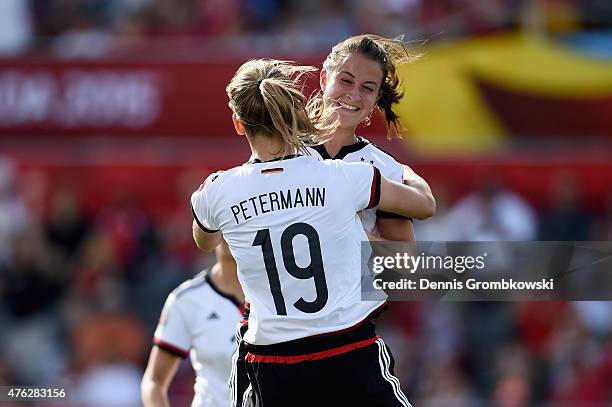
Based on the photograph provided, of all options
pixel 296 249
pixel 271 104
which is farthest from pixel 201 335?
pixel 271 104

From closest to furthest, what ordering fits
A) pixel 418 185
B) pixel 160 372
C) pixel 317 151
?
pixel 418 185 → pixel 317 151 → pixel 160 372

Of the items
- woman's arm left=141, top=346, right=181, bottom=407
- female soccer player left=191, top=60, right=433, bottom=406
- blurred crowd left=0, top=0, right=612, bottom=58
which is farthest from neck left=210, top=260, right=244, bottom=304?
blurred crowd left=0, top=0, right=612, bottom=58

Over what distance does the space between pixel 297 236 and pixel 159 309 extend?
6.61 meters

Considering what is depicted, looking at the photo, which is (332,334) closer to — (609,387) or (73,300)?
(609,387)

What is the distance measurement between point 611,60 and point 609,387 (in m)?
3.44

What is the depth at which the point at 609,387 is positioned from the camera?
9.46 metres

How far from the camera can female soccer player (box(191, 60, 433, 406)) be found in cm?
421

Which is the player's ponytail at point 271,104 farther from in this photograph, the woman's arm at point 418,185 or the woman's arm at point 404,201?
the woman's arm at point 418,185

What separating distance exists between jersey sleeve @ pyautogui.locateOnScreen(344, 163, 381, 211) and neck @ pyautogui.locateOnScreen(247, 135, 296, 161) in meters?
0.21

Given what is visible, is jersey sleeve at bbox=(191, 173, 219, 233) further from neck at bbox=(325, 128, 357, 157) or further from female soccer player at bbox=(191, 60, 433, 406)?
neck at bbox=(325, 128, 357, 157)

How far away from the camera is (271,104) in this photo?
4.21m

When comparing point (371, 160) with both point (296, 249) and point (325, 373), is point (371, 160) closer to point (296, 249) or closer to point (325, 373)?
point (296, 249)

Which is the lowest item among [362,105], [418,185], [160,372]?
[160,372]

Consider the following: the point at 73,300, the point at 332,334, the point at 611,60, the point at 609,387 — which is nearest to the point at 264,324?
the point at 332,334
